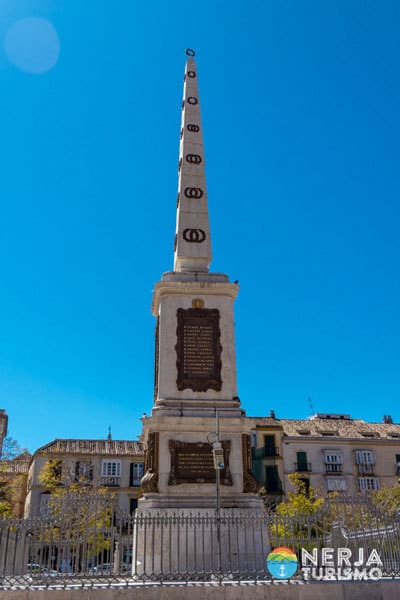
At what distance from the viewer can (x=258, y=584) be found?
33.3 feet

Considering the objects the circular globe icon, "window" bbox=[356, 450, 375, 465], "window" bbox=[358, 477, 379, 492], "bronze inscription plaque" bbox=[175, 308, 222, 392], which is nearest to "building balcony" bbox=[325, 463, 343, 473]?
"window" bbox=[356, 450, 375, 465]

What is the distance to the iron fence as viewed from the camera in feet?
35.6

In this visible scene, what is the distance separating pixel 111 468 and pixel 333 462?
686 inches

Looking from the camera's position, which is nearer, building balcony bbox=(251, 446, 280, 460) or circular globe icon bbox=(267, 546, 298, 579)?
circular globe icon bbox=(267, 546, 298, 579)

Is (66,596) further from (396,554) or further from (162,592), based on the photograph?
(396,554)

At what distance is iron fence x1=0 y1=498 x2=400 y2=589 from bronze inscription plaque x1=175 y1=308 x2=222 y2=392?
3.42 meters

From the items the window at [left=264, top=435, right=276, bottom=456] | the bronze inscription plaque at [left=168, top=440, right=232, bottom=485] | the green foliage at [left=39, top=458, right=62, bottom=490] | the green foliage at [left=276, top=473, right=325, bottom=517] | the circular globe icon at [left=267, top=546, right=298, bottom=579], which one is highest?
the window at [left=264, top=435, right=276, bottom=456]

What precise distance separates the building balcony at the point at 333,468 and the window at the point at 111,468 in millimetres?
16294

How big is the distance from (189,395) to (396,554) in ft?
20.3

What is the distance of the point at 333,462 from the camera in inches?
1777

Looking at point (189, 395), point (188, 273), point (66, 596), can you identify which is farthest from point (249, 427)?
point (66, 596)

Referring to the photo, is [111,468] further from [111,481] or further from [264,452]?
[264,452]

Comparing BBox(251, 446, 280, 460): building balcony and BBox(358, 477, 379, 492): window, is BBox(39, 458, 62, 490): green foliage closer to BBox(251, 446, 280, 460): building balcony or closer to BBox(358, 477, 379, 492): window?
BBox(251, 446, 280, 460): building balcony

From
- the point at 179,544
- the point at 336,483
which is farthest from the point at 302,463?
the point at 179,544
